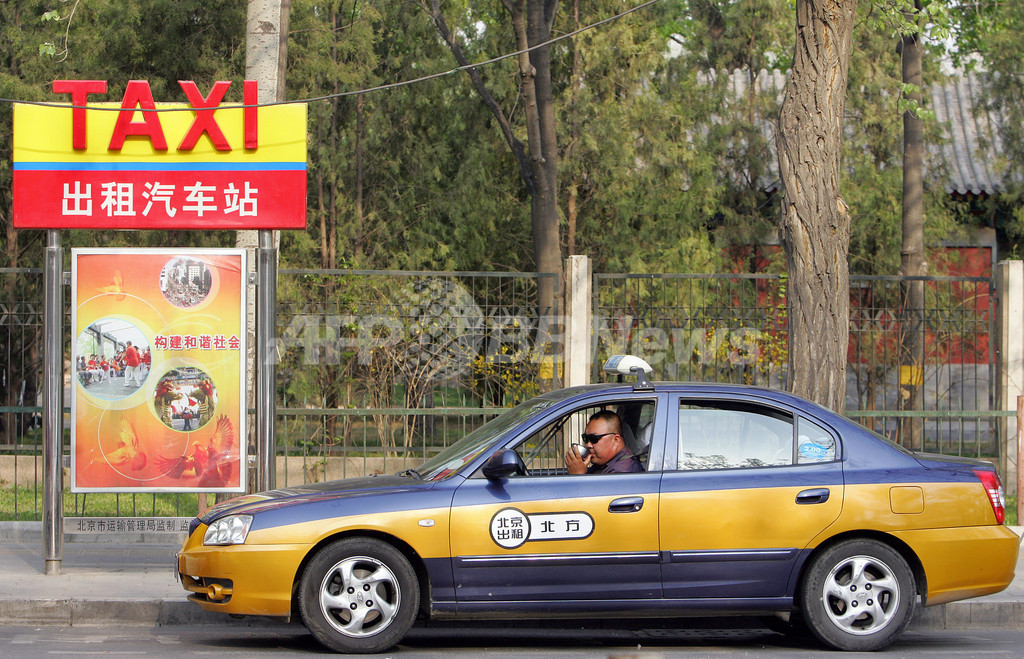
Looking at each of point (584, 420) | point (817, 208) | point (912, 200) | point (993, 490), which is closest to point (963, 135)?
point (912, 200)

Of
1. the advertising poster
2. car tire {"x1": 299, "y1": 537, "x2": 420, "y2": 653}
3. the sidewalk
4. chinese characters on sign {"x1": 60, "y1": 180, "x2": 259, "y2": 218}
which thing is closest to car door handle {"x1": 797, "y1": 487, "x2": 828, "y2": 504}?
the sidewalk

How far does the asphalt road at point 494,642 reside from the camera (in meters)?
6.42

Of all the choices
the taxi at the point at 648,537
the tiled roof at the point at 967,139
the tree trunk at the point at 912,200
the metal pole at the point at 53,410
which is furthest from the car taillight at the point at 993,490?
the tiled roof at the point at 967,139

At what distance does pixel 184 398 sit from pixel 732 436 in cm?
412

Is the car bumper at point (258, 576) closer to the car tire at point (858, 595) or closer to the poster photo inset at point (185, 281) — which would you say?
the poster photo inset at point (185, 281)

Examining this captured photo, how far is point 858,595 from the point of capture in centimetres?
636

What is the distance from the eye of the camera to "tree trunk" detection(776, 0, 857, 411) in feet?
28.5

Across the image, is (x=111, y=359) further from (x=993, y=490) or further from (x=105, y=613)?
(x=993, y=490)

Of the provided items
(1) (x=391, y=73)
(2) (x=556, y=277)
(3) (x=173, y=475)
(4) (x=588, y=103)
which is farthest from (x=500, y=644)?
(1) (x=391, y=73)

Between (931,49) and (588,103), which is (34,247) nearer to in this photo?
(588,103)

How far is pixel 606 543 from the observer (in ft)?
20.2

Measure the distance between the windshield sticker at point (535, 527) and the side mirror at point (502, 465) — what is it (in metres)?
0.20

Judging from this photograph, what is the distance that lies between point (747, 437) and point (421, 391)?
5.31 metres

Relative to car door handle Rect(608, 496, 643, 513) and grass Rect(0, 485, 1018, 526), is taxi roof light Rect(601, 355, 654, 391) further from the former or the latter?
grass Rect(0, 485, 1018, 526)
